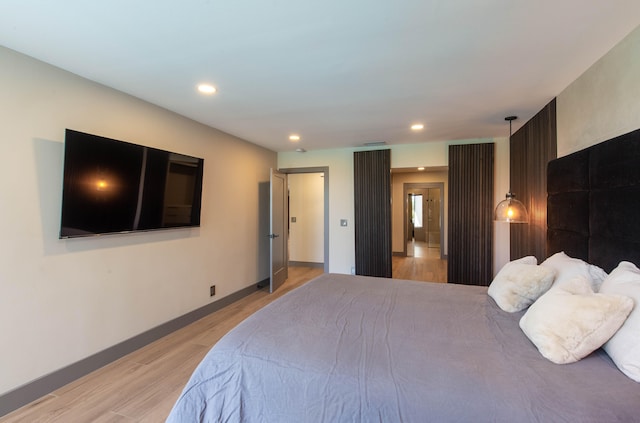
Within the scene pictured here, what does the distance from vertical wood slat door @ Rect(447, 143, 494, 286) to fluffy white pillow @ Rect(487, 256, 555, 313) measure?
2456mm

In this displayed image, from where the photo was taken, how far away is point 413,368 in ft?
3.88

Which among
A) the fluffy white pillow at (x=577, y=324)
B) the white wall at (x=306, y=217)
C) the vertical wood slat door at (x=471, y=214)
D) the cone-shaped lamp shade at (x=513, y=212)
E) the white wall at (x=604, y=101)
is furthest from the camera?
the white wall at (x=306, y=217)

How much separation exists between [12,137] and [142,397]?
203 cm

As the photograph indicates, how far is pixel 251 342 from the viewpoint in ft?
4.69

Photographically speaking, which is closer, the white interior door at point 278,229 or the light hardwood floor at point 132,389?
the light hardwood floor at point 132,389

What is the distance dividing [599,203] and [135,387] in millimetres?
3577

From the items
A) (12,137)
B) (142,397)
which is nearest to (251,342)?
(142,397)

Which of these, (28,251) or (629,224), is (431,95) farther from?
(28,251)

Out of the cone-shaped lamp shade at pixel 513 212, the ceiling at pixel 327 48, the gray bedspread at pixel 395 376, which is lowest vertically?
the gray bedspread at pixel 395 376

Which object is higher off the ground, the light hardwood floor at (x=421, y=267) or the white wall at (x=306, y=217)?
the white wall at (x=306, y=217)

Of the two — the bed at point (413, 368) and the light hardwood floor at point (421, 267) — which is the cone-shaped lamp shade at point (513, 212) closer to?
the bed at point (413, 368)

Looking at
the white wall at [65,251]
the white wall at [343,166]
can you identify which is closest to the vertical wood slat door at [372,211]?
the white wall at [343,166]

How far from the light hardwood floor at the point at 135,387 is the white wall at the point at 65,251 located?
204mm

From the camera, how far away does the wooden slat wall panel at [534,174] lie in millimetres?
2816
